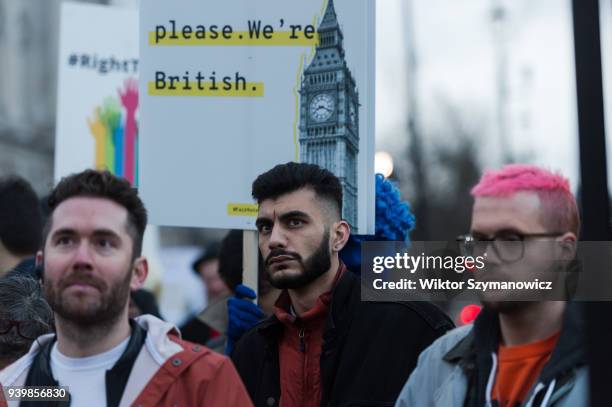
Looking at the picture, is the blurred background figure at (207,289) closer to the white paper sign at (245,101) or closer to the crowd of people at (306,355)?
the white paper sign at (245,101)

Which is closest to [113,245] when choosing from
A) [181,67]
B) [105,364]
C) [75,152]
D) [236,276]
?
[105,364]

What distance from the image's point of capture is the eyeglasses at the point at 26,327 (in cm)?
388

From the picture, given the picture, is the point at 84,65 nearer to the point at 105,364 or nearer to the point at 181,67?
the point at 181,67

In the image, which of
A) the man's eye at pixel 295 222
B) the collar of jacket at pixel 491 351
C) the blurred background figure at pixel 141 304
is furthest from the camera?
the blurred background figure at pixel 141 304

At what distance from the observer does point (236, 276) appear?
581cm

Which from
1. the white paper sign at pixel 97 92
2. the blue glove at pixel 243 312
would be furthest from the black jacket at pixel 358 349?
the white paper sign at pixel 97 92

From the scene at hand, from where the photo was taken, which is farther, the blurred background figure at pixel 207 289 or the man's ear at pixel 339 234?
the blurred background figure at pixel 207 289

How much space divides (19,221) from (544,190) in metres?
3.30

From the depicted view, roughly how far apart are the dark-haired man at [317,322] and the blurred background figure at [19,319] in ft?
Answer: 2.48

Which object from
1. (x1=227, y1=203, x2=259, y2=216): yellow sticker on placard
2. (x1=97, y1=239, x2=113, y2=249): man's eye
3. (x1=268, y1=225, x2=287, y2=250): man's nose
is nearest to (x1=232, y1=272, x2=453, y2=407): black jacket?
(x1=268, y1=225, x2=287, y2=250): man's nose

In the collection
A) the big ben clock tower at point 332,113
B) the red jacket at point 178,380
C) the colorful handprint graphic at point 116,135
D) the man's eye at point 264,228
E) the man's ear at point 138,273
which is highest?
the colorful handprint graphic at point 116,135

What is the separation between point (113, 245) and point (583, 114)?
1482 mm

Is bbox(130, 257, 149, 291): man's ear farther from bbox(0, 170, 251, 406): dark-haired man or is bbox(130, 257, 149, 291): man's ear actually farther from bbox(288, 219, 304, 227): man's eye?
bbox(288, 219, 304, 227): man's eye

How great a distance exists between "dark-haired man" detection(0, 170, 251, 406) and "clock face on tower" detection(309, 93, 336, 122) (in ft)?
4.75
